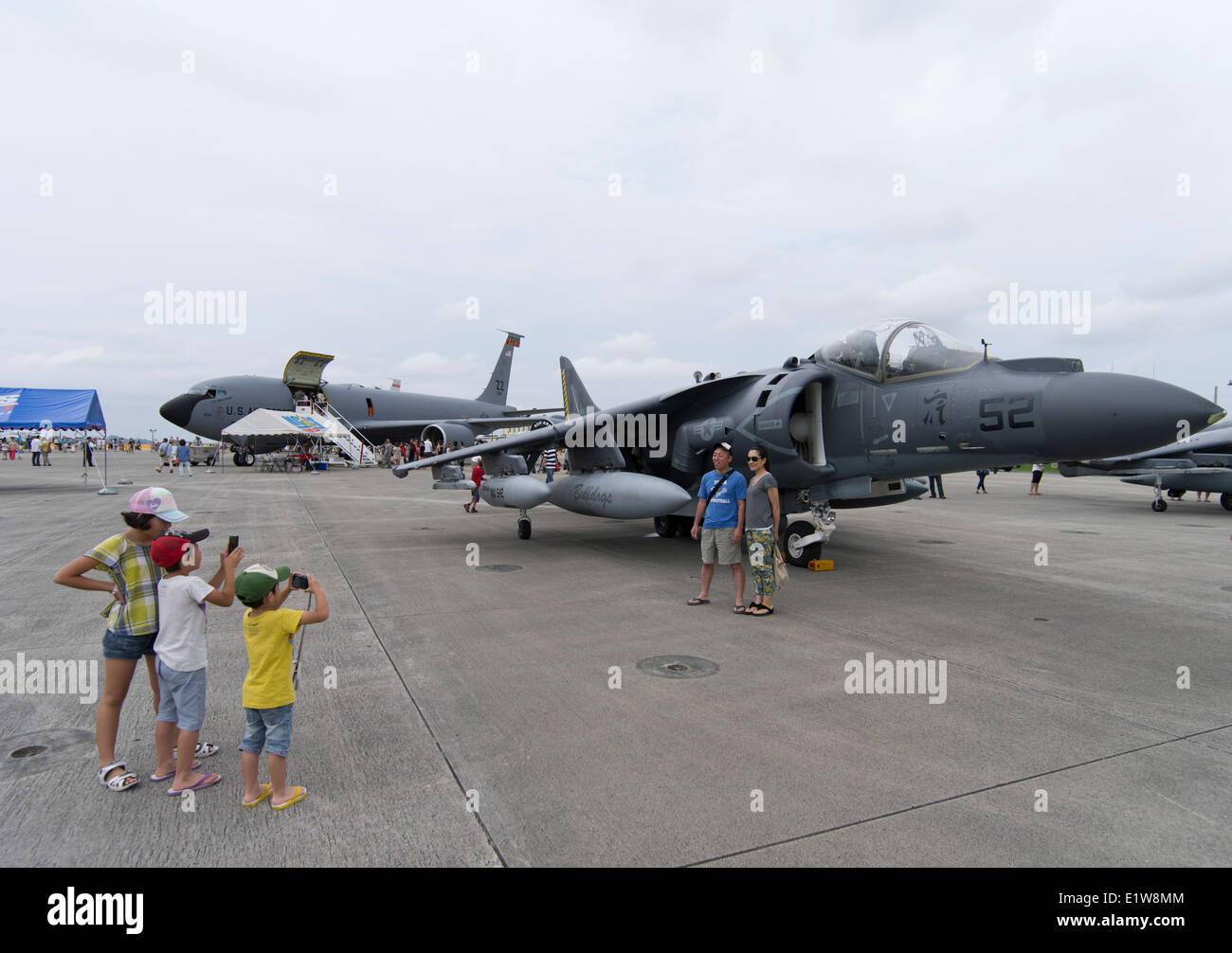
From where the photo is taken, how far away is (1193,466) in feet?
52.5

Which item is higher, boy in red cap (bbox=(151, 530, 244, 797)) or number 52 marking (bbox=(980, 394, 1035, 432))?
number 52 marking (bbox=(980, 394, 1035, 432))

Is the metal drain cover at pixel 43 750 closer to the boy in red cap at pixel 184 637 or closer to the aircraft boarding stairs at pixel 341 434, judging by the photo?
the boy in red cap at pixel 184 637

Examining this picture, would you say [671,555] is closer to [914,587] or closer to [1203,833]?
[914,587]

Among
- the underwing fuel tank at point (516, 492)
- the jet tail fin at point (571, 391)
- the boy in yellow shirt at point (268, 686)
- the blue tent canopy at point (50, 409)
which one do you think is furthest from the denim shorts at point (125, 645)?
the blue tent canopy at point (50, 409)

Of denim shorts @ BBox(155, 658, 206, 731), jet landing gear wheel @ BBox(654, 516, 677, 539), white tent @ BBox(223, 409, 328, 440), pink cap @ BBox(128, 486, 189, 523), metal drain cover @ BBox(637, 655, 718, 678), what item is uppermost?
white tent @ BBox(223, 409, 328, 440)

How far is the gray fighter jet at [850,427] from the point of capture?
5945 mm

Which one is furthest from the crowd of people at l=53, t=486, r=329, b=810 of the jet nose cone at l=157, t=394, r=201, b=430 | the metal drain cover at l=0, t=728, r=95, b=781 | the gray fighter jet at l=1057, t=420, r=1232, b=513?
the jet nose cone at l=157, t=394, r=201, b=430

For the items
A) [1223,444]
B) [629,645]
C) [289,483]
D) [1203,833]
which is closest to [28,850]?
[629,645]

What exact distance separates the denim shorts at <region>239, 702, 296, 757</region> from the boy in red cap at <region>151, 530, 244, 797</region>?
0.27 meters

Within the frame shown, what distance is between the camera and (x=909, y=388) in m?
7.45

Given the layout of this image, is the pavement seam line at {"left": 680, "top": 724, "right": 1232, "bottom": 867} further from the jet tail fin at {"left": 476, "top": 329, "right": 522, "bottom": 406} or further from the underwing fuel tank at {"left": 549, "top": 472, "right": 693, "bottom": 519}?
the jet tail fin at {"left": 476, "top": 329, "right": 522, "bottom": 406}

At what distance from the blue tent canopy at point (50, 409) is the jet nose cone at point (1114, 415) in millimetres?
24601

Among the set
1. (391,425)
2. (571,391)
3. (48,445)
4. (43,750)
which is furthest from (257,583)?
(48,445)

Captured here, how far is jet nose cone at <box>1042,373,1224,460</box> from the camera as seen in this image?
18.0 feet
